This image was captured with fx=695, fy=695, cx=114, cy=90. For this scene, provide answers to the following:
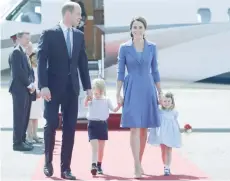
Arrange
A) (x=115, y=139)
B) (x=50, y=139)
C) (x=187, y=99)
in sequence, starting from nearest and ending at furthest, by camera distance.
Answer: (x=50, y=139) < (x=115, y=139) < (x=187, y=99)

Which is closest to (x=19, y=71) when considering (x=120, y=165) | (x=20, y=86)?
(x=20, y=86)

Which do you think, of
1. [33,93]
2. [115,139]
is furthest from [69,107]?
[115,139]

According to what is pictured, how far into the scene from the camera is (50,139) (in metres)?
7.25

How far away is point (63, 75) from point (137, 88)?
0.83 m

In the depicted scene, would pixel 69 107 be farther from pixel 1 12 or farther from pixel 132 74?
pixel 1 12

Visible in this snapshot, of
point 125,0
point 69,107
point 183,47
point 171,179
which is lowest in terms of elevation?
point 171,179

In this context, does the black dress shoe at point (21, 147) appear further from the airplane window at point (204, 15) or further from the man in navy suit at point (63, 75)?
the airplane window at point (204, 15)

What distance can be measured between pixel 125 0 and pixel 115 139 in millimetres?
9512

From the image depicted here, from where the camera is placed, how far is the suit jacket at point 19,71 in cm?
903

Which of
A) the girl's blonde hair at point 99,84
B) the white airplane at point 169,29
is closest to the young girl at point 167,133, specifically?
the girl's blonde hair at point 99,84

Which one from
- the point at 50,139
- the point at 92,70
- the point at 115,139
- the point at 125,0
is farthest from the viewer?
the point at 125,0

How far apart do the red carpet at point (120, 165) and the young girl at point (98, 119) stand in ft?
0.84

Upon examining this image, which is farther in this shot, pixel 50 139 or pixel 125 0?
pixel 125 0

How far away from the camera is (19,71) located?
9.05 meters
